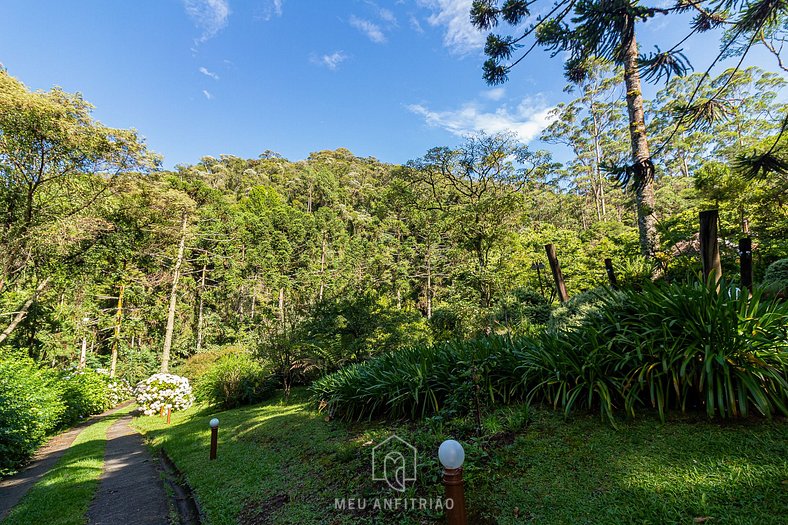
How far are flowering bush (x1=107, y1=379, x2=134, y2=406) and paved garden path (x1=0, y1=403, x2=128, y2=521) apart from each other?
25.3 ft

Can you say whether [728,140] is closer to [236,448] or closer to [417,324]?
[417,324]

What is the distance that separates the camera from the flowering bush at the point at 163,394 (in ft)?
39.3

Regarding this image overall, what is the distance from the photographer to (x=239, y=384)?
1020cm

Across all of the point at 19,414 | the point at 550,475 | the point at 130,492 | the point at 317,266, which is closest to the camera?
the point at 550,475

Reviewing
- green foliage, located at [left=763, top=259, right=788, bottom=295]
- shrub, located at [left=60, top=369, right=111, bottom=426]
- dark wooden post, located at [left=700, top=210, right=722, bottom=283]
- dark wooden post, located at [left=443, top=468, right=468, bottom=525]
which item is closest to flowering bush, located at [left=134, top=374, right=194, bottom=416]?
shrub, located at [left=60, top=369, right=111, bottom=426]

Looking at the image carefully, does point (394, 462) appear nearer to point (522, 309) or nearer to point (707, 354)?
point (707, 354)

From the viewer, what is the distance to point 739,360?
2523 mm

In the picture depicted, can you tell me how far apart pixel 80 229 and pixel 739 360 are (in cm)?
1636

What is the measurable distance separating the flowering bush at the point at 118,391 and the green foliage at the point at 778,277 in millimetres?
23356

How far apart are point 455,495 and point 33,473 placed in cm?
847

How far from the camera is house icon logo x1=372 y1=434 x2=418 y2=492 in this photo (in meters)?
2.89

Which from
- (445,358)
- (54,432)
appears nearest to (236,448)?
(445,358)

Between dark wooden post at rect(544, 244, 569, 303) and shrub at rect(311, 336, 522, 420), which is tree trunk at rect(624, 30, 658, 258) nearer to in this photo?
dark wooden post at rect(544, 244, 569, 303)

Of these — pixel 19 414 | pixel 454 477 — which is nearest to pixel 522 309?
pixel 454 477
